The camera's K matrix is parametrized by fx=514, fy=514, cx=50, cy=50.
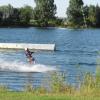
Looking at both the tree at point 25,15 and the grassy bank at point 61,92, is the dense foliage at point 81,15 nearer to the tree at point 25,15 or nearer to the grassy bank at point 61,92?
the tree at point 25,15

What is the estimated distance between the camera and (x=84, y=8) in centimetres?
18325

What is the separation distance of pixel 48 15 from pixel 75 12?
398 inches

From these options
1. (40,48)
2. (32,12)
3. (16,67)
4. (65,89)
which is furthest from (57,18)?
(65,89)

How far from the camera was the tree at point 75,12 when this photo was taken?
180500 millimetres

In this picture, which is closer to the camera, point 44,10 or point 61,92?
point 61,92

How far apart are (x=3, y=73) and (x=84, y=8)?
5819 inches

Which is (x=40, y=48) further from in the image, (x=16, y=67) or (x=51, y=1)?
(x=51, y=1)

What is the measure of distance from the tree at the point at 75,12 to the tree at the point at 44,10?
5.70m

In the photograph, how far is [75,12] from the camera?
181 m

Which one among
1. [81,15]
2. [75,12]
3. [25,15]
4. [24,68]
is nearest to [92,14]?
[81,15]

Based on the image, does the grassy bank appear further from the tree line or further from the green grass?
the tree line

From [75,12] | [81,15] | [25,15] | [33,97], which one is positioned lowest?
[25,15]

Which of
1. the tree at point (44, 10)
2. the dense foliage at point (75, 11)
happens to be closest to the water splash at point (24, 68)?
the dense foliage at point (75, 11)

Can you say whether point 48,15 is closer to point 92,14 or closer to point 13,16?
point 13,16
